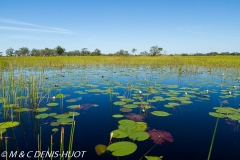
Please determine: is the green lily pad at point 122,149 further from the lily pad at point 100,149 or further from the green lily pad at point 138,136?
the green lily pad at point 138,136

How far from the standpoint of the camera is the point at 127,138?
260 centimetres

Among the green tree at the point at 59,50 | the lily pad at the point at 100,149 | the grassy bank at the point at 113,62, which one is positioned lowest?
the lily pad at the point at 100,149

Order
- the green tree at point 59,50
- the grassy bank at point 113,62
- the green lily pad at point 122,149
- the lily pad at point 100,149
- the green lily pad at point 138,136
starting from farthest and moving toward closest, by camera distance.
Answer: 1. the green tree at point 59,50
2. the grassy bank at point 113,62
3. the green lily pad at point 138,136
4. the lily pad at point 100,149
5. the green lily pad at point 122,149

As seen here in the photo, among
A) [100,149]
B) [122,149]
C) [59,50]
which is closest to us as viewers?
[122,149]

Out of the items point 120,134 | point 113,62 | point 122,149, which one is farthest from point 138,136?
point 113,62

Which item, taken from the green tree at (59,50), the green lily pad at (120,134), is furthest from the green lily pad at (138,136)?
the green tree at (59,50)

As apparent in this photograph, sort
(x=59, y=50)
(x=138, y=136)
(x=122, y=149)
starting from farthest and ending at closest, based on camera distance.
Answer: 1. (x=59, y=50)
2. (x=138, y=136)
3. (x=122, y=149)

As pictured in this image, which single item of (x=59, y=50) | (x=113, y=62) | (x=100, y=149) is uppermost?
(x=59, y=50)

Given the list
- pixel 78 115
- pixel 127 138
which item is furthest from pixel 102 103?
pixel 127 138

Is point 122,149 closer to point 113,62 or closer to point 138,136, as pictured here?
point 138,136

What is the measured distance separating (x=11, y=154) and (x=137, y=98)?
3384mm

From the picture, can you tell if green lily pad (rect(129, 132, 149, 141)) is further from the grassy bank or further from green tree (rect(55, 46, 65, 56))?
green tree (rect(55, 46, 65, 56))

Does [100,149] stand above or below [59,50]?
below

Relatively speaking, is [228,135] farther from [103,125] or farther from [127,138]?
[103,125]
